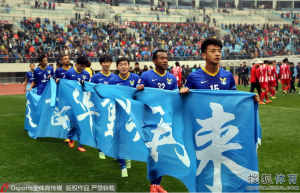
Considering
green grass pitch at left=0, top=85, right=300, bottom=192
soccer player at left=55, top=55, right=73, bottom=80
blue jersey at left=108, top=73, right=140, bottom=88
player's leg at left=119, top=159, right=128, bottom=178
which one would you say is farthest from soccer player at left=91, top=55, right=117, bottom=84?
soccer player at left=55, top=55, right=73, bottom=80

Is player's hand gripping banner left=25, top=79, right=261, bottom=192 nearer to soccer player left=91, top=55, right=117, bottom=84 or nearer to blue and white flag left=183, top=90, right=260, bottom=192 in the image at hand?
blue and white flag left=183, top=90, right=260, bottom=192

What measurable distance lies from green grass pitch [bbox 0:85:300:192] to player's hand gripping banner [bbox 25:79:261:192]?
17.9 inches

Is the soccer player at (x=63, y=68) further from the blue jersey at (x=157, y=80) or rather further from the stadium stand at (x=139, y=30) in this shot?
the stadium stand at (x=139, y=30)

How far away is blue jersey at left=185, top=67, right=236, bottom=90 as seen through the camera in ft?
15.4

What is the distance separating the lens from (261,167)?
599cm

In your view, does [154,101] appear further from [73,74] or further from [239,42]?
[239,42]

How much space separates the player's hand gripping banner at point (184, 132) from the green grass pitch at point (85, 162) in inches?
17.9

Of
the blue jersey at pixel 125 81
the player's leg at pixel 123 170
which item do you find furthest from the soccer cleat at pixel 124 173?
the blue jersey at pixel 125 81

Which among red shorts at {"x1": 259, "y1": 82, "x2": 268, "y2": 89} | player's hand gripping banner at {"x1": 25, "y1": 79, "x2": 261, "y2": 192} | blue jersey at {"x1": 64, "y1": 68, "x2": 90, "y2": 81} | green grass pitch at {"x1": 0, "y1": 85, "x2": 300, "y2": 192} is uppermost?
blue jersey at {"x1": 64, "y1": 68, "x2": 90, "y2": 81}

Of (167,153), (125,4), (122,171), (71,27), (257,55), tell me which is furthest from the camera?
(125,4)

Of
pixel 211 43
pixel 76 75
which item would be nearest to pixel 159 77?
pixel 211 43

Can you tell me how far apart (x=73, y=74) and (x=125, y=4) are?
45.3m

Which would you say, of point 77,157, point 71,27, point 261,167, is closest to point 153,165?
point 261,167

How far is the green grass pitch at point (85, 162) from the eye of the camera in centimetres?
563
